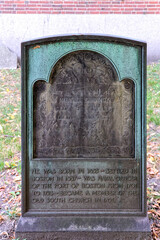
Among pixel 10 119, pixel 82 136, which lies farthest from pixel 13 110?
pixel 82 136

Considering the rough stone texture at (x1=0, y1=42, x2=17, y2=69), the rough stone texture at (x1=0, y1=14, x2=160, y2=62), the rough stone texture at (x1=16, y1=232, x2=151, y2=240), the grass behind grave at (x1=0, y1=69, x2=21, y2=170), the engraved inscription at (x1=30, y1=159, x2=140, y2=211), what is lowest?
the rough stone texture at (x1=16, y1=232, x2=151, y2=240)

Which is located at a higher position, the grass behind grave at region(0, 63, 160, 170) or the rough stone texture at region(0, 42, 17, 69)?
the rough stone texture at region(0, 42, 17, 69)

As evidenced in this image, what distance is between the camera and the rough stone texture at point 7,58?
6840 mm

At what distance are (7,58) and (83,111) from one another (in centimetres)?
551

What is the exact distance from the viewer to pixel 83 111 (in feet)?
7.06

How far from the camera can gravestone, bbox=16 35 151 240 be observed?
6.86ft

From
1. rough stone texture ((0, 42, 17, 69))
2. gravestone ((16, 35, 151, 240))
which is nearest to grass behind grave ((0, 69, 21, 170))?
rough stone texture ((0, 42, 17, 69))

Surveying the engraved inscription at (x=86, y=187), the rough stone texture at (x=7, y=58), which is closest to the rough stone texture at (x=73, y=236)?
the engraved inscription at (x=86, y=187)

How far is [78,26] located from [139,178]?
19.0ft

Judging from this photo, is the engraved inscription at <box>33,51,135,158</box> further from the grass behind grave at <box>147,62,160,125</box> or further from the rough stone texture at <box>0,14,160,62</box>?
the rough stone texture at <box>0,14,160,62</box>

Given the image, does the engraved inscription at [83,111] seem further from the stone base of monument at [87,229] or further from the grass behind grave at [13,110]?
the grass behind grave at [13,110]

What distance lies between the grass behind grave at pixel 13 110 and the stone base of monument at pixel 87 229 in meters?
1.41

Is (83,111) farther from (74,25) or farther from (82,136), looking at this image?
(74,25)

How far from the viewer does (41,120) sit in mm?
2141
